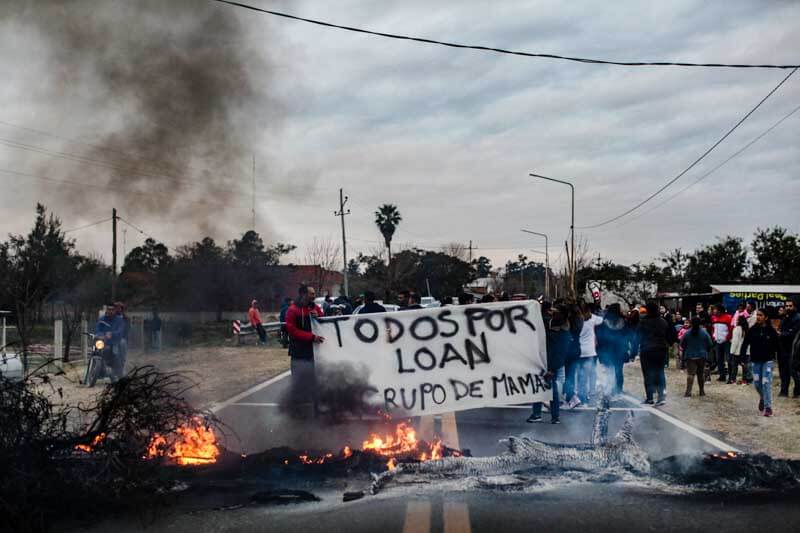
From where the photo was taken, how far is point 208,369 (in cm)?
1559

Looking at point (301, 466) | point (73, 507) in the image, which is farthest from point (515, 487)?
point (73, 507)

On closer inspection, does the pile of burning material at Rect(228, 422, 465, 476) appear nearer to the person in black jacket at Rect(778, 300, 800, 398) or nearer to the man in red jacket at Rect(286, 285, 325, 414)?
→ the man in red jacket at Rect(286, 285, 325, 414)

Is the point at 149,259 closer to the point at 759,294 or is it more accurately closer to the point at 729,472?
Answer: the point at 729,472

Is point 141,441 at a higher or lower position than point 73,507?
higher

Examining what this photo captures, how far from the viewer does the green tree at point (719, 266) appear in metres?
44.7

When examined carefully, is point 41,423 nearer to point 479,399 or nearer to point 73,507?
point 73,507

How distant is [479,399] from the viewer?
7.64 m

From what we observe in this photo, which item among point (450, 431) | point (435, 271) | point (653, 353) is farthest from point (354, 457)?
point (435, 271)

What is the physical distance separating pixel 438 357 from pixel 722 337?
897cm

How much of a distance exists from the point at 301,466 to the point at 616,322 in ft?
24.2

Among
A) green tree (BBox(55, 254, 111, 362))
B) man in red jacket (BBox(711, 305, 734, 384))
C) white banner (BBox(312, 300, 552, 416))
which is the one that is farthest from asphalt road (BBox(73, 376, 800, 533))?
green tree (BBox(55, 254, 111, 362))

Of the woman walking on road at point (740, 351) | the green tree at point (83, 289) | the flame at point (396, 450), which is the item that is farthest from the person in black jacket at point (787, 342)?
the green tree at point (83, 289)

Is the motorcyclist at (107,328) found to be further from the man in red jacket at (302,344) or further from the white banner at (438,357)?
the white banner at (438,357)

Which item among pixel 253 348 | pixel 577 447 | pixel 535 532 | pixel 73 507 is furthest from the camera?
pixel 253 348
